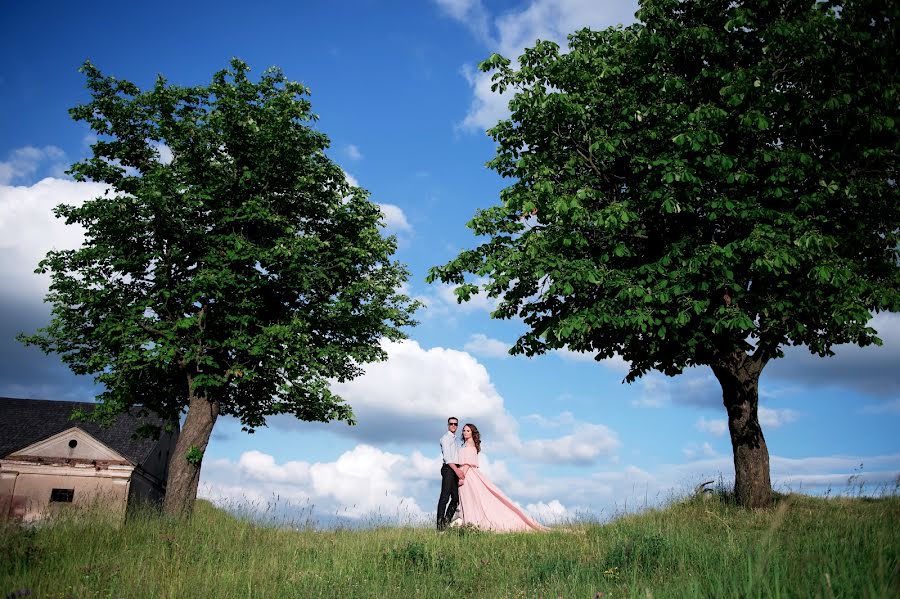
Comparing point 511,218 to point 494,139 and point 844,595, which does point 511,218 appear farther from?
point 844,595

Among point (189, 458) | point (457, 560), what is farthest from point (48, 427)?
point (457, 560)

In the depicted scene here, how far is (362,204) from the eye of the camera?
79.8 feet

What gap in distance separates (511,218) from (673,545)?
929 cm

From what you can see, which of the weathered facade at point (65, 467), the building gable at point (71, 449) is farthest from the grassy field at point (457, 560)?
the building gable at point (71, 449)

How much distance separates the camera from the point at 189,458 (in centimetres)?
2056

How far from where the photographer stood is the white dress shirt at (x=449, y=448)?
1651 cm

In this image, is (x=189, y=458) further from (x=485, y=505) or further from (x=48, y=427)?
(x=48, y=427)

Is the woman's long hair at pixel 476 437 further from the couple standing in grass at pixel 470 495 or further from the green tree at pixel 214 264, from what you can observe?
the green tree at pixel 214 264

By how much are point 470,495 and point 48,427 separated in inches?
1673

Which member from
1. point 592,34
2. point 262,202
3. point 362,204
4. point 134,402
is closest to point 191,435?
point 134,402

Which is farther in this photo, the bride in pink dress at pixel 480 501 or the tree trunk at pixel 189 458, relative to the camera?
the tree trunk at pixel 189 458

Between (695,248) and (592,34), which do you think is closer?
(695,248)

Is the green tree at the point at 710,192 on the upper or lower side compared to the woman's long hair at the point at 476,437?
upper

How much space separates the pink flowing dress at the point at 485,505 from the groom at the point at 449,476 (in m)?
0.20
